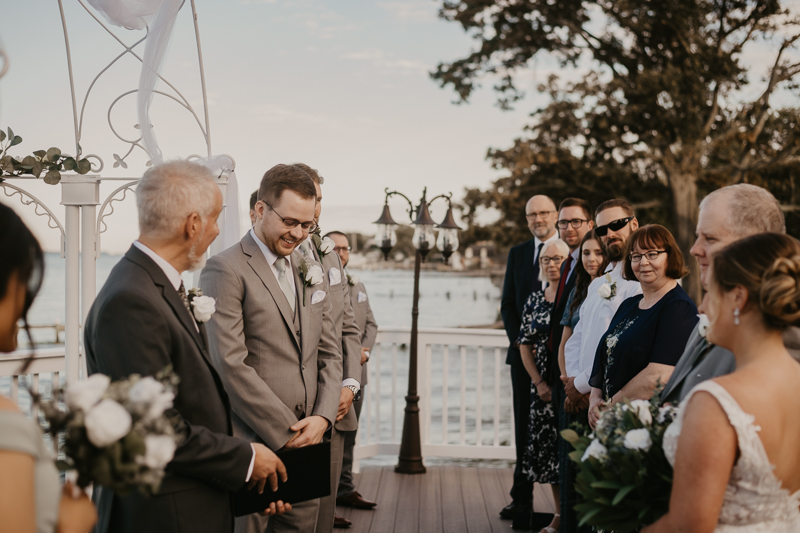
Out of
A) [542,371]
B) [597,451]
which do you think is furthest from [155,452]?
[542,371]

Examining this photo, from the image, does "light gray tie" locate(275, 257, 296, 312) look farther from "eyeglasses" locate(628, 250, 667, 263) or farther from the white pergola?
"eyeglasses" locate(628, 250, 667, 263)

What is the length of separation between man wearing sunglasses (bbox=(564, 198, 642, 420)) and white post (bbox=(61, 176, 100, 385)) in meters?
2.52

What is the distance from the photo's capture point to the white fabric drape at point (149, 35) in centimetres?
307

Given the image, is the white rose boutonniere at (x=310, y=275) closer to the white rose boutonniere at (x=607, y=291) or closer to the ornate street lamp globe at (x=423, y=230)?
the white rose boutonniere at (x=607, y=291)

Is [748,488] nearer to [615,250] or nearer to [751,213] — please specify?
[751,213]

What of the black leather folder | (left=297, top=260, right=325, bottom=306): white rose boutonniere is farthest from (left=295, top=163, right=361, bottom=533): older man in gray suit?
the black leather folder

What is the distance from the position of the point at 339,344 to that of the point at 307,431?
2.10ft

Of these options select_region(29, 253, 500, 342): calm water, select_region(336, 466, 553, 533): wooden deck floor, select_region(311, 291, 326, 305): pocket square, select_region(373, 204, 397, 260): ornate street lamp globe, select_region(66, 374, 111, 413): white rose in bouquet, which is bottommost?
select_region(29, 253, 500, 342): calm water

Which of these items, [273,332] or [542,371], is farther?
[542,371]

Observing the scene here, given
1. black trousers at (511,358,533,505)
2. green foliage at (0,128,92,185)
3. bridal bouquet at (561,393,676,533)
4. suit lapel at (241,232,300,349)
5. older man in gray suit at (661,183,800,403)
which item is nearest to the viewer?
bridal bouquet at (561,393,676,533)

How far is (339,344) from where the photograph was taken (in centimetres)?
303

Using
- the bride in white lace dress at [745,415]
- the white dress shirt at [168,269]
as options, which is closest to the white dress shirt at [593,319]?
the bride in white lace dress at [745,415]

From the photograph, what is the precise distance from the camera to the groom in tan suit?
2350mm

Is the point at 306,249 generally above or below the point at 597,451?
above
